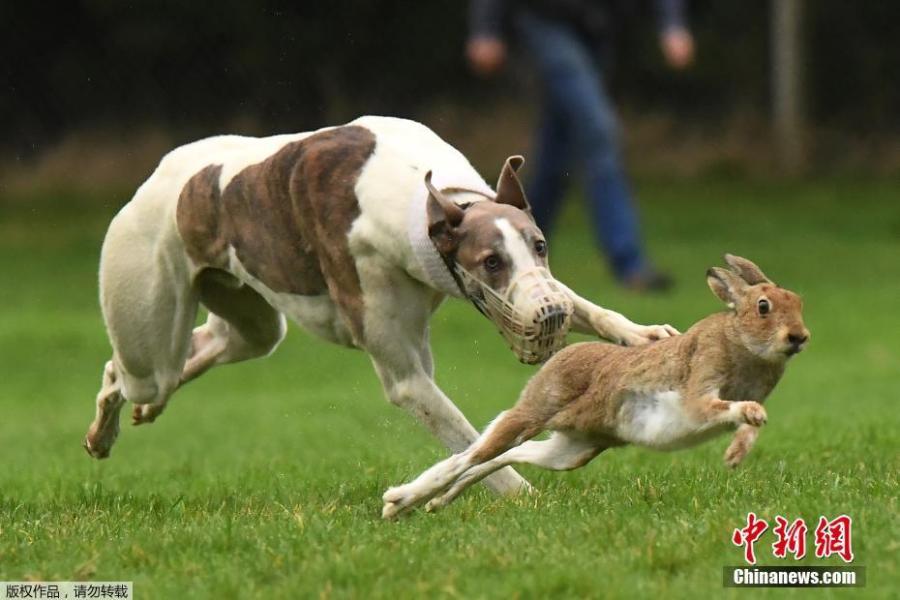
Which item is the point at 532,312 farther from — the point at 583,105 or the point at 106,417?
the point at 583,105

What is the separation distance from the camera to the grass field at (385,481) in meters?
4.76

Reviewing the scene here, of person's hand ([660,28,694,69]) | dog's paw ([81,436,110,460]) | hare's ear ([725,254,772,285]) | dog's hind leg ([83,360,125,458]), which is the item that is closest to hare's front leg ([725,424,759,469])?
hare's ear ([725,254,772,285])

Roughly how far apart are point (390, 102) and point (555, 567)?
1813 cm

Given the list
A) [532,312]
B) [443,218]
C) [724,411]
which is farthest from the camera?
[443,218]

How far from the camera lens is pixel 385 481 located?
669 cm

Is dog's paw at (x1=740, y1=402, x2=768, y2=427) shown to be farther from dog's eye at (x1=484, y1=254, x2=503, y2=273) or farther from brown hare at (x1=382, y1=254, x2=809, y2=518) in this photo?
dog's eye at (x1=484, y1=254, x2=503, y2=273)

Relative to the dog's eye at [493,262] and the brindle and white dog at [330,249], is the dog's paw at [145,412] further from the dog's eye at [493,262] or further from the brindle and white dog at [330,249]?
the dog's eye at [493,262]

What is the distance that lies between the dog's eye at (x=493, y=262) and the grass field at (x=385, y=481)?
29.5 inches

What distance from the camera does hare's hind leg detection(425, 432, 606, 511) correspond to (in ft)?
19.0

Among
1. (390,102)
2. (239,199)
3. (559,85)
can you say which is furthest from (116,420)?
(390,102)

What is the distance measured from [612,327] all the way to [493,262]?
0.66m

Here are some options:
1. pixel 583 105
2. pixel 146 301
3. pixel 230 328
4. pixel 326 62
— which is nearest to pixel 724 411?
pixel 146 301

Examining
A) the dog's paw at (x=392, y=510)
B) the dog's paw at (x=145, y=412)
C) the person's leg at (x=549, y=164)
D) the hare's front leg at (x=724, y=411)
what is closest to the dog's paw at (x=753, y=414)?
the hare's front leg at (x=724, y=411)

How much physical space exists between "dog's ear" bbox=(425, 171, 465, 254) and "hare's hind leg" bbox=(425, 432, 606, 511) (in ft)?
2.34
